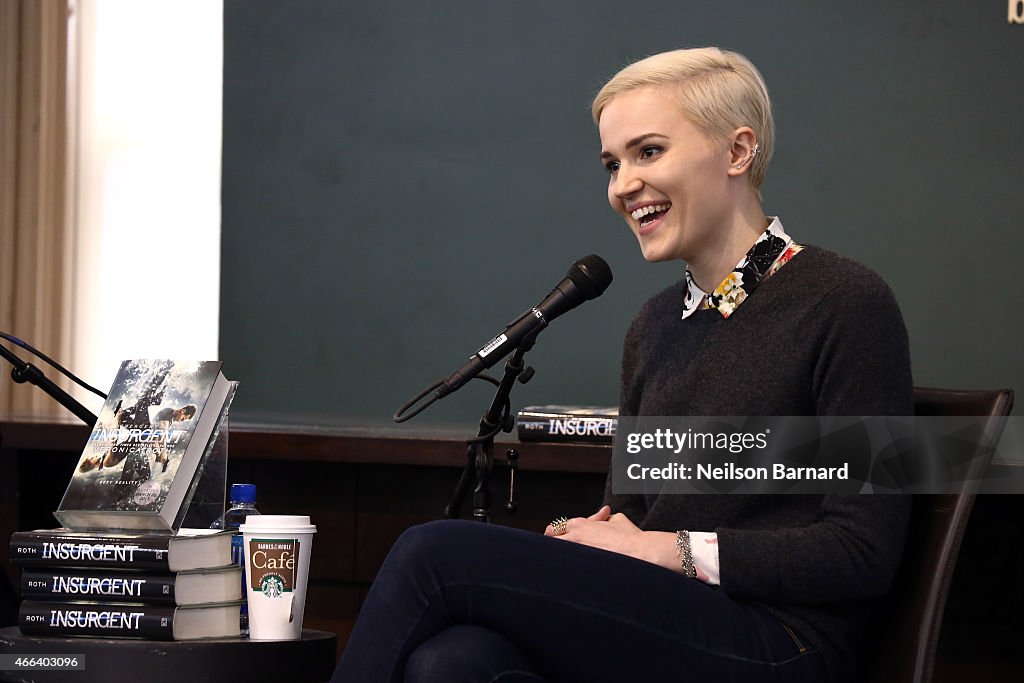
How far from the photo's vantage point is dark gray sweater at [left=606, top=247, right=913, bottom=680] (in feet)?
3.79

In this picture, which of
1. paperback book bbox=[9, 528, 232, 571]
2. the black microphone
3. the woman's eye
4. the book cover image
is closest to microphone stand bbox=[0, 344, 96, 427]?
A: the book cover image

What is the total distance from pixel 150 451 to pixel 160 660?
24 cm

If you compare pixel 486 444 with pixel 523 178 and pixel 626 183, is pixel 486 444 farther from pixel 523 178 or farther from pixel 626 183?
pixel 523 178

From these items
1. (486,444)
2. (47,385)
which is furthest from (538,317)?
(47,385)

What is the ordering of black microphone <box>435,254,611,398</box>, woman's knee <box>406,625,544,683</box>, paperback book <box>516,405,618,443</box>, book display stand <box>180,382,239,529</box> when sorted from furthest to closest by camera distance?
paperback book <box>516,405,618,443</box>, book display stand <box>180,382,239,529</box>, black microphone <box>435,254,611,398</box>, woman's knee <box>406,625,544,683</box>

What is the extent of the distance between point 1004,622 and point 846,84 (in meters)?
2.90

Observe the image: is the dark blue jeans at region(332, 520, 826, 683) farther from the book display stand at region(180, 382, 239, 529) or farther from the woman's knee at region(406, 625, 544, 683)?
the book display stand at region(180, 382, 239, 529)

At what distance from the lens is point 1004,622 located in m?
1.51

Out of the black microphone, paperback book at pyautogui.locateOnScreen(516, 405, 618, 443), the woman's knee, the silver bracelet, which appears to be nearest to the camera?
the woman's knee

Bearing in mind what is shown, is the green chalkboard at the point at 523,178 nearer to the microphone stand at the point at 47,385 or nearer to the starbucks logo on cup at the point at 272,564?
the microphone stand at the point at 47,385

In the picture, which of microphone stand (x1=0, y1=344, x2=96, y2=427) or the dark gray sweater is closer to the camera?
the dark gray sweater

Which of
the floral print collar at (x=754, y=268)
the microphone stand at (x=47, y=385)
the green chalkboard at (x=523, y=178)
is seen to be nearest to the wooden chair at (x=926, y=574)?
the floral print collar at (x=754, y=268)

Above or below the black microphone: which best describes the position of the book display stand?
below

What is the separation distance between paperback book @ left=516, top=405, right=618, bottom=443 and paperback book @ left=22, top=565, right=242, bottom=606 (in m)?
0.51
